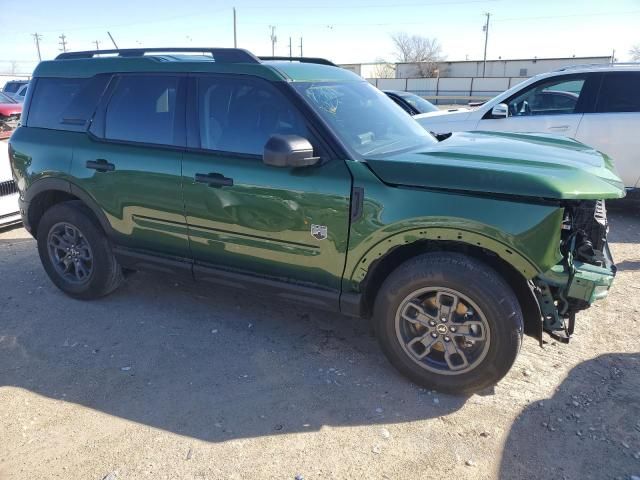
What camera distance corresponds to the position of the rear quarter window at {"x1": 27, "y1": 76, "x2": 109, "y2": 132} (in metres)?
4.04

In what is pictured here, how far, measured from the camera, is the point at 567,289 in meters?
2.74

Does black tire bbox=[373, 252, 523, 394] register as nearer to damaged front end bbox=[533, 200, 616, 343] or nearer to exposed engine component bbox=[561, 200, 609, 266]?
damaged front end bbox=[533, 200, 616, 343]

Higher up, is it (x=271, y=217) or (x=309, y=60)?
(x=309, y=60)

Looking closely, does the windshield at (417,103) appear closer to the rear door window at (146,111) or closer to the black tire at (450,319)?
the rear door window at (146,111)

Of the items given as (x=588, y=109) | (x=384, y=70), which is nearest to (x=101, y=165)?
(x=588, y=109)

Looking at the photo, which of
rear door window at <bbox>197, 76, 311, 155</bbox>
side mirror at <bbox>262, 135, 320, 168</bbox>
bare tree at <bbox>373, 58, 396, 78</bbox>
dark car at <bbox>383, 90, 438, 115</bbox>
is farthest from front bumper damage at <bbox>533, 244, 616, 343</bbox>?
bare tree at <bbox>373, 58, 396, 78</bbox>

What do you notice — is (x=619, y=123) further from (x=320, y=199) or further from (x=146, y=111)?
(x=146, y=111)

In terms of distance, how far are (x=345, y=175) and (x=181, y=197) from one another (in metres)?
1.27

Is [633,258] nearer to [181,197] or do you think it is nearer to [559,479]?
[559,479]

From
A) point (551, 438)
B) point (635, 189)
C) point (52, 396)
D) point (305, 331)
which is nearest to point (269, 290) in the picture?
point (305, 331)

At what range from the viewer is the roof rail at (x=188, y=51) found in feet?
11.5

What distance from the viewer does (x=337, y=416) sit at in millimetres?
2918

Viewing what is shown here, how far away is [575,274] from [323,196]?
148cm

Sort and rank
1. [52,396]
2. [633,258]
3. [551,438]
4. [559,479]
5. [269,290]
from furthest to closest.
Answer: [633,258], [269,290], [52,396], [551,438], [559,479]
